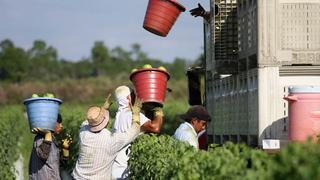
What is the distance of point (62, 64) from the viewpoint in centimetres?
13975

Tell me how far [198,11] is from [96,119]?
3.96 m

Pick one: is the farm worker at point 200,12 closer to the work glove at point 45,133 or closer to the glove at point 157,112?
the glove at point 157,112

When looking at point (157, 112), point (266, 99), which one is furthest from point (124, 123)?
point (266, 99)

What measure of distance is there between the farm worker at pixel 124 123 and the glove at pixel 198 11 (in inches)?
103

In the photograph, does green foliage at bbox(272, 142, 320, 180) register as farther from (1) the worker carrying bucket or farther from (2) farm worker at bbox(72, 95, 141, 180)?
(1) the worker carrying bucket

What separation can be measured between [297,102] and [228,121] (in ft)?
8.60

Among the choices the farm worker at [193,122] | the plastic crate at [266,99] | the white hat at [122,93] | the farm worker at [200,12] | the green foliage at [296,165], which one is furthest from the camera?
the farm worker at [200,12]

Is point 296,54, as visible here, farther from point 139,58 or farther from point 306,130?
point 139,58

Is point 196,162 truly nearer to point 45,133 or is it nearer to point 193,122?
point 193,122

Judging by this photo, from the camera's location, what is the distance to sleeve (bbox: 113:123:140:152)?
383 inches

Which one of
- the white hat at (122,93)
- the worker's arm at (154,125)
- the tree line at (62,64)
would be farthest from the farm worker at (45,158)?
the tree line at (62,64)

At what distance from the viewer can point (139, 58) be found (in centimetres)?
14638

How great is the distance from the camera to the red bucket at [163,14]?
11.7 meters

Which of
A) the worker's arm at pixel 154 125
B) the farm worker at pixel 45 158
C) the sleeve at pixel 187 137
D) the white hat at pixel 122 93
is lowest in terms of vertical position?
the farm worker at pixel 45 158
